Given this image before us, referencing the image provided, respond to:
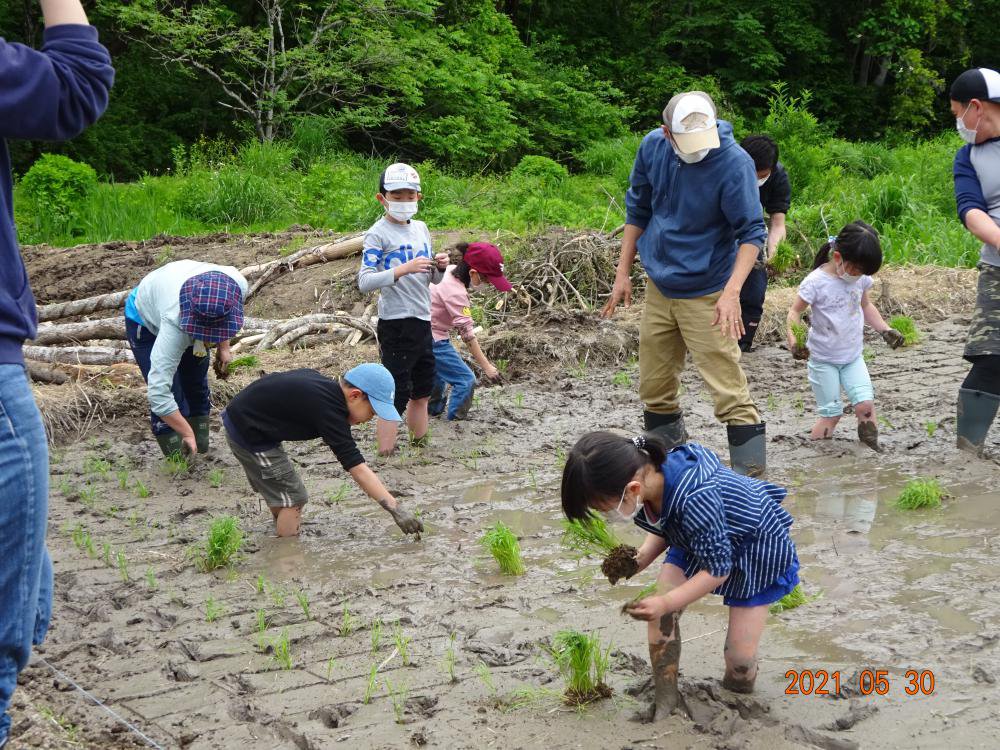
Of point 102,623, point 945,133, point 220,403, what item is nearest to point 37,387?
point 220,403

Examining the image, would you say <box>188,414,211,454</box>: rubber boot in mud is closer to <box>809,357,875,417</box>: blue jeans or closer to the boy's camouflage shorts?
<box>809,357,875,417</box>: blue jeans

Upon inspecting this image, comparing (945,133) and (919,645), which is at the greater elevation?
(945,133)

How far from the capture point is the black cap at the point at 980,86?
5.71m

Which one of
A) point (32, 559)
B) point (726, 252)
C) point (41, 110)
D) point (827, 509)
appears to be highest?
point (41, 110)

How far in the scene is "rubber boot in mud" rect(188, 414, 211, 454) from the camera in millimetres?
7270

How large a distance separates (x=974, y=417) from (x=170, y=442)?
5140 mm

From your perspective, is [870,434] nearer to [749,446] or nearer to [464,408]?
[749,446]

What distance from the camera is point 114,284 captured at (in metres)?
12.9

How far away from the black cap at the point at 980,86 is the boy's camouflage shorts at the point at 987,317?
99cm

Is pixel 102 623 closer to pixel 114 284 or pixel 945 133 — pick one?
pixel 114 284

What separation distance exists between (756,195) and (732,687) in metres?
2.88

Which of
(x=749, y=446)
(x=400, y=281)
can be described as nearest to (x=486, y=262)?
(x=400, y=281)

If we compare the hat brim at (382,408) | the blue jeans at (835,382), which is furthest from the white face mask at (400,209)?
the blue jeans at (835,382)

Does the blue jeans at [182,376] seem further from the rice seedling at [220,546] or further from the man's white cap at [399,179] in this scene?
the rice seedling at [220,546]
